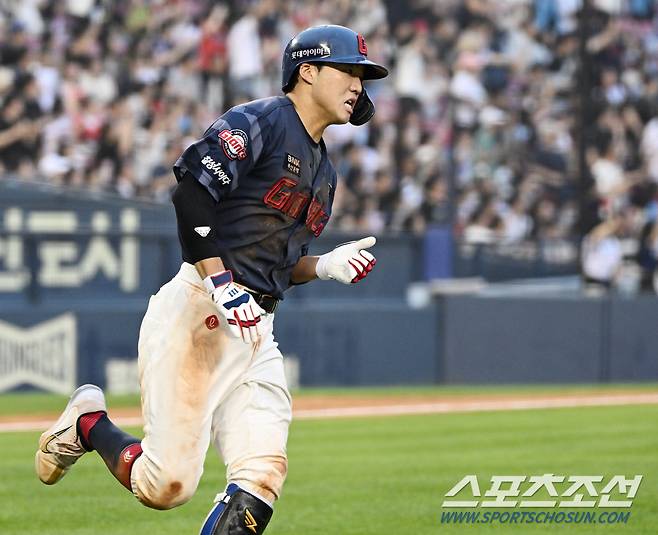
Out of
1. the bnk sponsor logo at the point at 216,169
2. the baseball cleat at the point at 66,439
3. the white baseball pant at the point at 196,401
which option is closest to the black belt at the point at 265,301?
the white baseball pant at the point at 196,401

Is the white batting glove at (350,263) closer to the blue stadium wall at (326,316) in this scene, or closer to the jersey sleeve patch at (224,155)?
the jersey sleeve patch at (224,155)

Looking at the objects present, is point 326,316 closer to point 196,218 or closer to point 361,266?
point 361,266

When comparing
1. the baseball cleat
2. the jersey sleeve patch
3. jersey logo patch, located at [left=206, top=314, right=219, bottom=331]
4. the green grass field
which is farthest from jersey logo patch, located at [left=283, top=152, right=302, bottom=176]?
the green grass field

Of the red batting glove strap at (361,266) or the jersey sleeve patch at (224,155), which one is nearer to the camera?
the jersey sleeve patch at (224,155)

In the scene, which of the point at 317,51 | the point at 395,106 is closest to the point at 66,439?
the point at 317,51

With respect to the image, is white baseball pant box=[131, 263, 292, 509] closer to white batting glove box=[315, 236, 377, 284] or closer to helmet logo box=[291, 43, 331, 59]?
white batting glove box=[315, 236, 377, 284]

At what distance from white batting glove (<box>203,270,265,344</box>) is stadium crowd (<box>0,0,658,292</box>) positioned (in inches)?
438

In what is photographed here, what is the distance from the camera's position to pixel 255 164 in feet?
17.7

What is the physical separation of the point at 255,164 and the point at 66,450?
1742 millimetres

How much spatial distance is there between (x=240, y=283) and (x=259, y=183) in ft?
1.35

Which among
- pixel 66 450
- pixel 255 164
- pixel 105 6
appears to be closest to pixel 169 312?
pixel 255 164

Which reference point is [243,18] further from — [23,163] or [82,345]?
[82,345]

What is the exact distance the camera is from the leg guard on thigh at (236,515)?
5145 mm

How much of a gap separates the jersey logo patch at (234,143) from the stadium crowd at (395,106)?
430 inches
